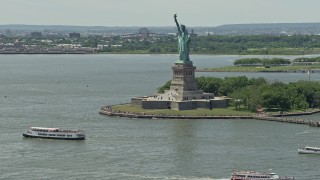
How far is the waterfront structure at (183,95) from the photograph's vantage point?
78.6 metres

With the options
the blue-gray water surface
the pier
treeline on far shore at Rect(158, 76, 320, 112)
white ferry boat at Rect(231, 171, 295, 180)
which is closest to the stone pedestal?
treeline on far shore at Rect(158, 76, 320, 112)

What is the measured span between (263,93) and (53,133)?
74.3 feet

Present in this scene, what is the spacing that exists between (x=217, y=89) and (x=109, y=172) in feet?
125

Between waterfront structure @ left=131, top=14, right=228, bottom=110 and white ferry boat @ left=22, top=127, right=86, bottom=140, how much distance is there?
15922 millimetres

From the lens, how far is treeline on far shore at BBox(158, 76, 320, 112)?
79.1 m

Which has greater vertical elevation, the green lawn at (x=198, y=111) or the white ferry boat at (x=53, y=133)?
the white ferry boat at (x=53, y=133)

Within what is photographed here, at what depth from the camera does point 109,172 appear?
5056 centimetres

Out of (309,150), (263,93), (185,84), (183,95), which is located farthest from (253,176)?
(185,84)

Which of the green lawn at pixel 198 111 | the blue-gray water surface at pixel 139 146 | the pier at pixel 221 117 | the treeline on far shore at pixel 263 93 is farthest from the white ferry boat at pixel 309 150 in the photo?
the treeline on far shore at pixel 263 93

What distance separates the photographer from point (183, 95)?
79312 millimetres

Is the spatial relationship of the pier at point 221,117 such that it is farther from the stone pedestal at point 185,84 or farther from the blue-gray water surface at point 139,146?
the stone pedestal at point 185,84

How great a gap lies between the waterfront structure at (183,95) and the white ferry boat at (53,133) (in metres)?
15.9

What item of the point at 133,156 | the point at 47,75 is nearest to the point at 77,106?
the point at 133,156

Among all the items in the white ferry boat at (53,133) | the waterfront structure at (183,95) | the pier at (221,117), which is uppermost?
the waterfront structure at (183,95)
